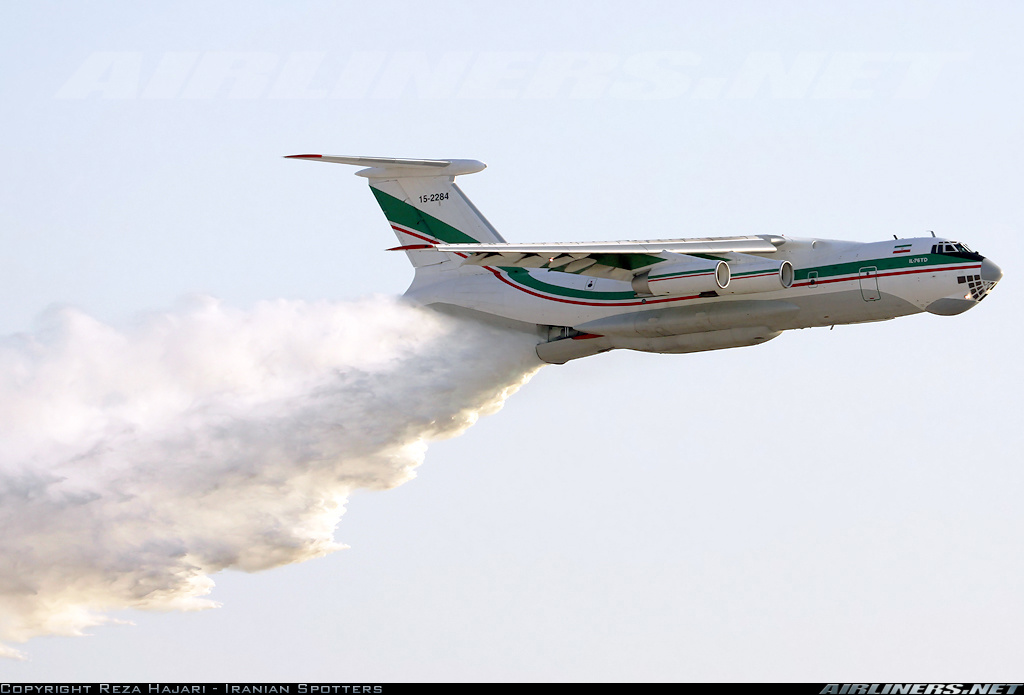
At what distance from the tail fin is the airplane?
90 cm

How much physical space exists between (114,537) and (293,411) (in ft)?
8.29

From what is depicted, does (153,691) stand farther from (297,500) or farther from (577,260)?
(577,260)

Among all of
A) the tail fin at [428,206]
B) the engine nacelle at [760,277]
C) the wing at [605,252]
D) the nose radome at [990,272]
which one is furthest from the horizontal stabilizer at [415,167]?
the nose radome at [990,272]

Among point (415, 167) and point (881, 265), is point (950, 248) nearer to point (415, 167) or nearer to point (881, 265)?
point (881, 265)

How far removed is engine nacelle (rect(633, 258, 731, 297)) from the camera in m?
20.8

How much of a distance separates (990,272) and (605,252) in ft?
13.1

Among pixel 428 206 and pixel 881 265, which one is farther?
pixel 428 206

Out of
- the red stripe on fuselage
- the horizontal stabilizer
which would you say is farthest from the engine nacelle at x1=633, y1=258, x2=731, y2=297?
the horizontal stabilizer

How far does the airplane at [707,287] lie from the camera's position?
20.9 metres

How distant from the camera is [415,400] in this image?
2342cm

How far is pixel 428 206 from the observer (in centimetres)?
2411

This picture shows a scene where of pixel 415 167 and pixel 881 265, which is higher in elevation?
pixel 415 167

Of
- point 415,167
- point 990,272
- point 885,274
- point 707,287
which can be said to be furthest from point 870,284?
point 415,167

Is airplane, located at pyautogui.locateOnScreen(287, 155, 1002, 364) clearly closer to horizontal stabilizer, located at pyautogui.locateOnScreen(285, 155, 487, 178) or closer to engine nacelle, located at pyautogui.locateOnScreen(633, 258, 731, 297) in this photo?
engine nacelle, located at pyautogui.locateOnScreen(633, 258, 731, 297)
